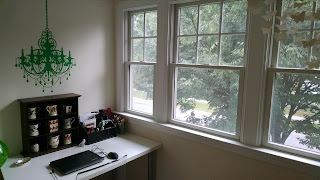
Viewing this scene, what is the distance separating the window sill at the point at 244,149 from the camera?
1485mm

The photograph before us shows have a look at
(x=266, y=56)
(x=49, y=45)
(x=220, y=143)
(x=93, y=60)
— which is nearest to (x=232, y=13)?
(x=266, y=56)

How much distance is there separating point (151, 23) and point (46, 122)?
142cm

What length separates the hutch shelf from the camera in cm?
194

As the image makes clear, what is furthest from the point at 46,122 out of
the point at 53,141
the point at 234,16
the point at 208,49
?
the point at 234,16

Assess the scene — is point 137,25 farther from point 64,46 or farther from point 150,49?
point 64,46

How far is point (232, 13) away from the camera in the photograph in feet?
6.00

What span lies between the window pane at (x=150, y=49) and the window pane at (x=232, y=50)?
753 millimetres

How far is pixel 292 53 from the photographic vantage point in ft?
5.20

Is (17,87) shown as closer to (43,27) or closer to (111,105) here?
(43,27)

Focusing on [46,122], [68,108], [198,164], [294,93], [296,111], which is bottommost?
[198,164]

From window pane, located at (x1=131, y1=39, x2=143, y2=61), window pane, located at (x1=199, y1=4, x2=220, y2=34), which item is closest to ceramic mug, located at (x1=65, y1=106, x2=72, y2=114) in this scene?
window pane, located at (x1=131, y1=39, x2=143, y2=61)

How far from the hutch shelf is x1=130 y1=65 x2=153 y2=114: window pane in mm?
696

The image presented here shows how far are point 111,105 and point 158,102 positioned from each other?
2.39 ft

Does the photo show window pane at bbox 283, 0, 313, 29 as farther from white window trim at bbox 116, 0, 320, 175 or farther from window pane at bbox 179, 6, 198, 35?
window pane at bbox 179, 6, 198, 35
